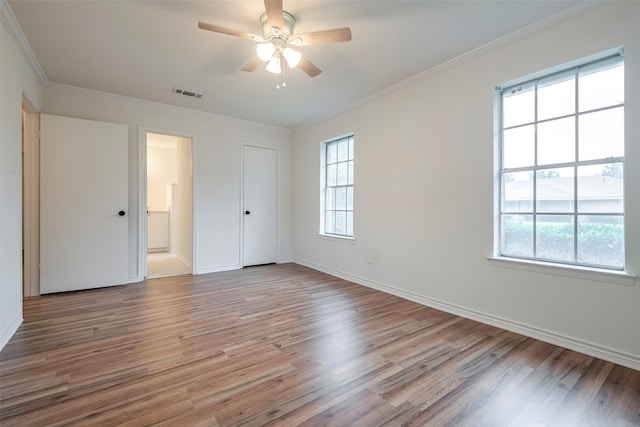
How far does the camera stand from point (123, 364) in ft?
6.31

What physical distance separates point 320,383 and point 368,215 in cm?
251

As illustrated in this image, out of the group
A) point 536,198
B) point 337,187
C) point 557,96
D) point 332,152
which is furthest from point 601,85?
point 332,152

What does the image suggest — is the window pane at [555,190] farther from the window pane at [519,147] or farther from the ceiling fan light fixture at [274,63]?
the ceiling fan light fixture at [274,63]

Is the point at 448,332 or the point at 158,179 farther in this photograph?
the point at 158,179

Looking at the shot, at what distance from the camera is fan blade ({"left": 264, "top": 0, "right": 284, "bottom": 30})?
1791mm

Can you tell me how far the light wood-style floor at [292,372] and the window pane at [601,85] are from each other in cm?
190

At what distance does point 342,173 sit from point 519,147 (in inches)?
97.7

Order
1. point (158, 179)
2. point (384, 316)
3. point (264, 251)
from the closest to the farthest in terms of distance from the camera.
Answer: point (384, 316) < point (264, 251) < point (158, 179)

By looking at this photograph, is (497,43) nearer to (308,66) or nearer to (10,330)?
(308,66)

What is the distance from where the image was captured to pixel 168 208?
21.9ft

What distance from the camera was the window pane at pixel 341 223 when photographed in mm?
4543

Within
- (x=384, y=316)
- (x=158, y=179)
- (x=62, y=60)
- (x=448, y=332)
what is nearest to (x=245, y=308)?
(x=384, y=316)

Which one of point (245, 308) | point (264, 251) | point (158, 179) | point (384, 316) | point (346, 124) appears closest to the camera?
point (384, 316)

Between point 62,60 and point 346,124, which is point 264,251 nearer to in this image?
point 346,124
